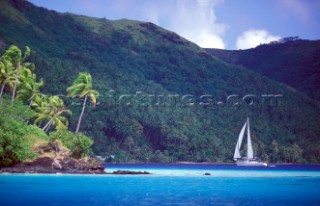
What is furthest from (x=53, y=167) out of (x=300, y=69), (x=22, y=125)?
(x=300, y=69)

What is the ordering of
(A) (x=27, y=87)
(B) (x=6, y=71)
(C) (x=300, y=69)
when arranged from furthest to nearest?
(C) (x=300, y=69) < (A) (x=27, y=87) < (B) (x=6, y=71)

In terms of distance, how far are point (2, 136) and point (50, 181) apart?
706cm

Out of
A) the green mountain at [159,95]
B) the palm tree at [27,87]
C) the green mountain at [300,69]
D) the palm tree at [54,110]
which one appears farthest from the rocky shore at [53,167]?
the green mountain at [300,69]

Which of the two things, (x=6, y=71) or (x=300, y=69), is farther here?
(x=300, y=69)

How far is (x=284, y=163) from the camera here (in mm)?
108250

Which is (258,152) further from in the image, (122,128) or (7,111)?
(7,111)

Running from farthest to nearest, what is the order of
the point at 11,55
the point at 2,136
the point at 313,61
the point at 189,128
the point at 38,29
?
the point at 313,61, the point at 38,29, the point at 189,128, the point at 11,55, the point at 2,136

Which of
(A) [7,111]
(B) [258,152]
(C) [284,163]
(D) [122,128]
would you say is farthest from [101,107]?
(A) [7,111]

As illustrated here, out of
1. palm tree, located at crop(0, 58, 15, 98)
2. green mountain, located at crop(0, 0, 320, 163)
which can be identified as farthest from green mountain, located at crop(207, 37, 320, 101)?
palm tree, located at crop(0, 58, 15, 98)

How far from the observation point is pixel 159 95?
12381 cm

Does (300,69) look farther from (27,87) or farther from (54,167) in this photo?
(54,167)

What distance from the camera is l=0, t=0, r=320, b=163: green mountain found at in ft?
338

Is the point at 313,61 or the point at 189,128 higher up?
the point at 313,61

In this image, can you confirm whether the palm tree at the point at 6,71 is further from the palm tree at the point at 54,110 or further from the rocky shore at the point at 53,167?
the rocky shore at the point at 53,167
